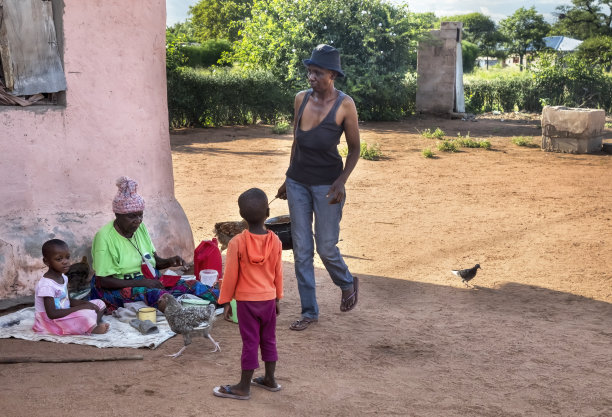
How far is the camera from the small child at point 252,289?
383 centimetres

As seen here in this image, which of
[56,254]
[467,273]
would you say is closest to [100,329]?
[56,254]

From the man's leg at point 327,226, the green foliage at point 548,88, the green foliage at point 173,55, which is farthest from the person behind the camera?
the green foliage at point 548,88

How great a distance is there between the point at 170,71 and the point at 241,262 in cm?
1453

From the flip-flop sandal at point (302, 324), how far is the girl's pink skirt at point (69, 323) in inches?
54.3

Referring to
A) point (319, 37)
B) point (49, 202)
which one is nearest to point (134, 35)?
point (49, 202)

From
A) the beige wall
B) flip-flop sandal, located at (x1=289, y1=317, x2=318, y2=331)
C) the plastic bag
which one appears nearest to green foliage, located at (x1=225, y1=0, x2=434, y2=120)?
the beige wall

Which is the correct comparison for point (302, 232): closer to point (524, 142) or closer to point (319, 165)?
point (319, 165)

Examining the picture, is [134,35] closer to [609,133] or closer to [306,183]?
[306,183]

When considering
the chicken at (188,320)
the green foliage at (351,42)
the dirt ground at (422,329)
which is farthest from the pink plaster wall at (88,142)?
the green foliage at (351,42)

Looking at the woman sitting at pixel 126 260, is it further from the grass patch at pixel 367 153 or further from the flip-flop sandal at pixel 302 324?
the grass patch at pixel 367 153

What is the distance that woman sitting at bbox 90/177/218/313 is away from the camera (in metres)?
5.19

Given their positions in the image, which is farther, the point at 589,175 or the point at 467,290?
the point at 589,175

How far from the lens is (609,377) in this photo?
4.40 meters

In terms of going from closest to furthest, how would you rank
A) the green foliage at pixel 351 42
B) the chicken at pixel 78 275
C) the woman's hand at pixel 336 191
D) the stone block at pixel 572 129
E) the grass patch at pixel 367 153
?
1. the woman's hand at pixel 336 191
2. the chicken at pixel 78 275
3. the grass patch at pixel 367 153
4. the stone block at pixel 572 129
5. the green foliage at pixel 351 42
